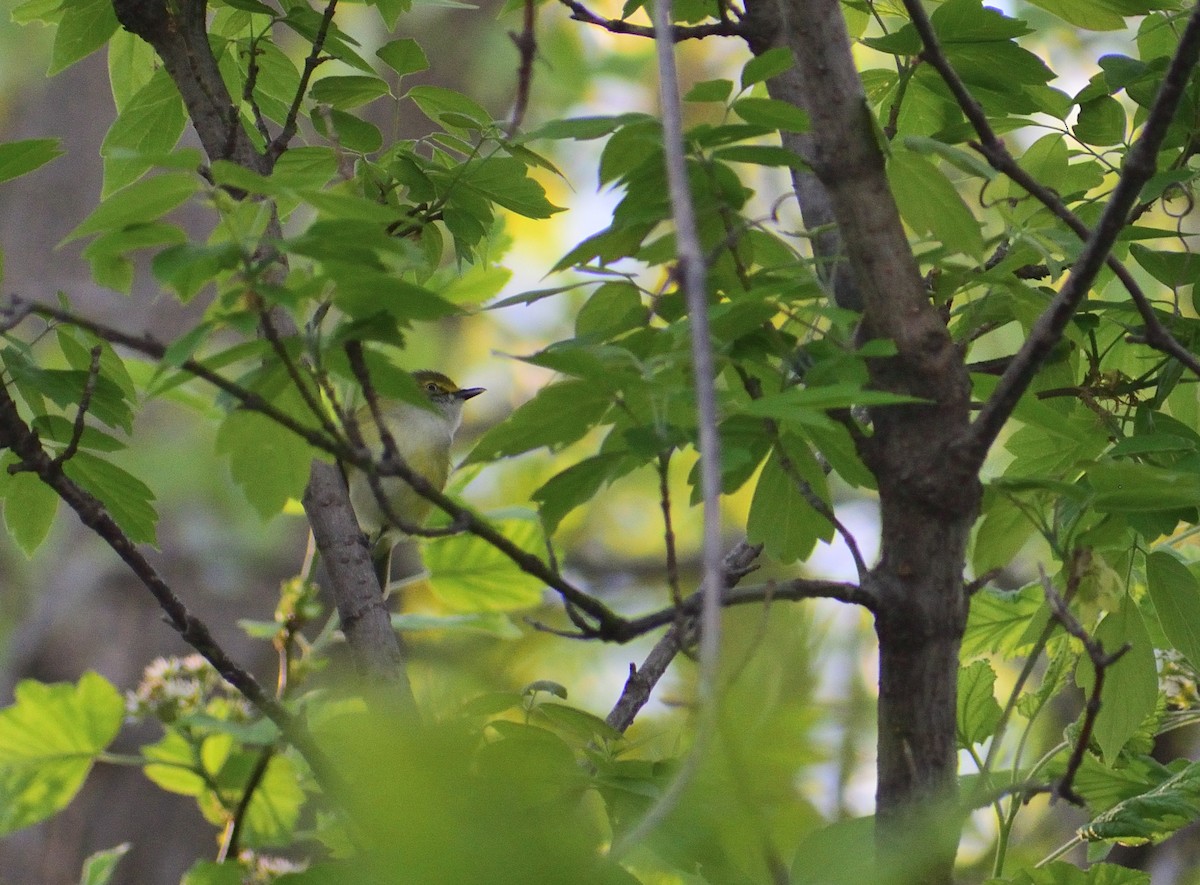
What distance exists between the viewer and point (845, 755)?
89 cm

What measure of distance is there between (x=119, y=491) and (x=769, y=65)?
3.56 feet

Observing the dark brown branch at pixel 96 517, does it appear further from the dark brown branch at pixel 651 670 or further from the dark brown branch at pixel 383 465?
the dark brown branch at pixel 651 670

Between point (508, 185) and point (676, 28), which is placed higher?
point (676, 28)

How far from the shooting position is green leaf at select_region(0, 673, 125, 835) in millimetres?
1924

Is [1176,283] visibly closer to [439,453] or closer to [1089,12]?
[1089,12]

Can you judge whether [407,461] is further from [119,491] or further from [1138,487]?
[1138,487]

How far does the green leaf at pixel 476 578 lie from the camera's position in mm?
2387

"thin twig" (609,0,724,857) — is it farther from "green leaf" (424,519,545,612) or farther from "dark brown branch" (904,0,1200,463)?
"green leaf" (424,519,545,612)

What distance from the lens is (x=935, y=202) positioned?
138cm

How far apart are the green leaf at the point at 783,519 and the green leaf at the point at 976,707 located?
474 mm

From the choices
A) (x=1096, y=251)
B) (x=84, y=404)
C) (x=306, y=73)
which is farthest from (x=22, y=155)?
(x=1096, y=251)

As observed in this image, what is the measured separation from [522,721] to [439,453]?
286cm

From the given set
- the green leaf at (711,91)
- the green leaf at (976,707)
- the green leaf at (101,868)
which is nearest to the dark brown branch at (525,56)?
the green leaf at (711,91)

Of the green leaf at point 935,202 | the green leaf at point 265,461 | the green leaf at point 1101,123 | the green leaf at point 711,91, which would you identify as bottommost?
the green leaf at point 265,461
